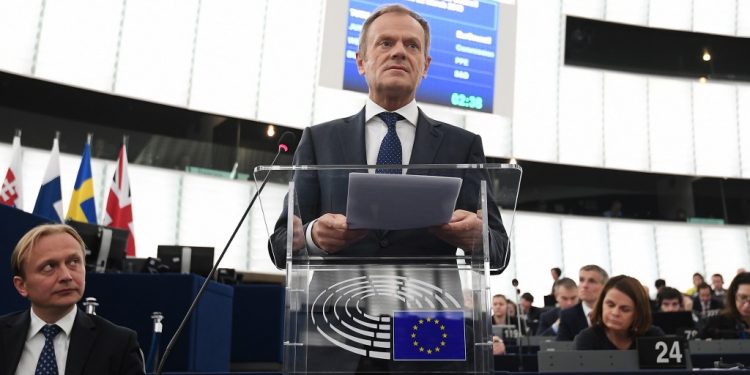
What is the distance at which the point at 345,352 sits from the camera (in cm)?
137

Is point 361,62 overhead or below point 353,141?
overhead

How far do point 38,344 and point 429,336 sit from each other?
1.60m

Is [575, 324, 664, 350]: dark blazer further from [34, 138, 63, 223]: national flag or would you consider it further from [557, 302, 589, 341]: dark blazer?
[34, 138, 63, 223]: national flag

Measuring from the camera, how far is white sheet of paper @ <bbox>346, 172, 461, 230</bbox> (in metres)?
1.40

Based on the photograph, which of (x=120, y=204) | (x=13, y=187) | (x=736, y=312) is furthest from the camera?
(x=120, y=204)

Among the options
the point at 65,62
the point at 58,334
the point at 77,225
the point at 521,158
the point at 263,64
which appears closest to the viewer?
the point at 58,334

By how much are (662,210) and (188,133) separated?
986 cm

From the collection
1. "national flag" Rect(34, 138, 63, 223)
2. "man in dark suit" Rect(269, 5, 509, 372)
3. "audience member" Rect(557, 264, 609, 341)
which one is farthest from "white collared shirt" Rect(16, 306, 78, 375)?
"national flag" Rect(34, 138, 63, 223)

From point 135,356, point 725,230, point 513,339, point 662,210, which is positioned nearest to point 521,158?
point 662,210

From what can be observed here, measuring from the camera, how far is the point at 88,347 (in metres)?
2.42

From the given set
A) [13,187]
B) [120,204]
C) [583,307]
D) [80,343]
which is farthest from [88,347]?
[120,204]

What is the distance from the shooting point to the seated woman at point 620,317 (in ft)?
13.4

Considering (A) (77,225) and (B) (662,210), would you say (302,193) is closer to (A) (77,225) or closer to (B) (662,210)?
(A) (77,225)

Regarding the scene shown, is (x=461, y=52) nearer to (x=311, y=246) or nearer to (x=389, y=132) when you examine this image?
(x=389, y=132)
